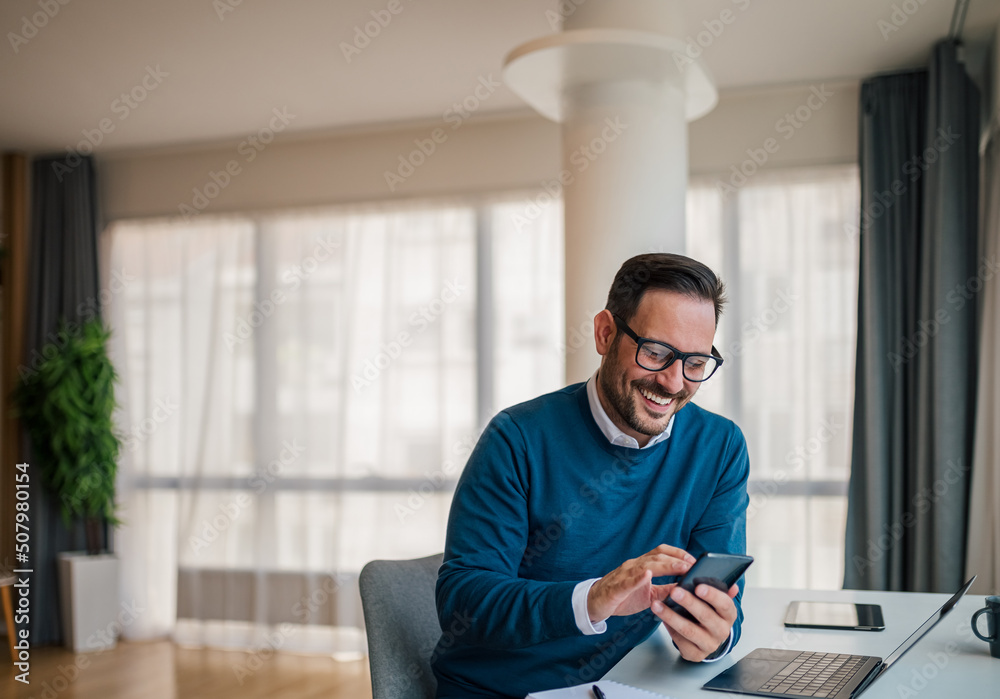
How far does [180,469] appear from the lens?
523 centimetres

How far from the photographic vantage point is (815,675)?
145cm

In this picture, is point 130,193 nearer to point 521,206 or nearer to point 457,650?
point 521,206

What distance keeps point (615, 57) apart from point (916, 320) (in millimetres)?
2059

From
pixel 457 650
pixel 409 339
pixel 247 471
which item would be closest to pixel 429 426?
pixel 409 339

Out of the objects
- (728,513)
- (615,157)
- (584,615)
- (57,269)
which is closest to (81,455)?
(57,269)

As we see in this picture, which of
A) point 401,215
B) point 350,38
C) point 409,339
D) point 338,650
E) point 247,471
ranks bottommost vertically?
point 338,650

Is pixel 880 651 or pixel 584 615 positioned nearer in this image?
pixel 584 615

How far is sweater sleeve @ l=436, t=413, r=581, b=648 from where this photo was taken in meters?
1.46

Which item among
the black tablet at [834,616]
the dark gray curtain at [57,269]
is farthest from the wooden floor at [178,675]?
the black tablet at [834,616]

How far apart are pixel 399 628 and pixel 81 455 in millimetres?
3822

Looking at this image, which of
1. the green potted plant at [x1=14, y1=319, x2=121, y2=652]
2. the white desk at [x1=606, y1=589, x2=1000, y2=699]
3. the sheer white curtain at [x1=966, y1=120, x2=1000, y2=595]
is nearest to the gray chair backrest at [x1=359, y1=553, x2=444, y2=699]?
the white desk at [x1=606, y1=589, x2=1000, y2=699]

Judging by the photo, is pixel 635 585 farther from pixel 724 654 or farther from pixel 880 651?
pixel 880 651

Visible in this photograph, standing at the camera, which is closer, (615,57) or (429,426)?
(615,57)

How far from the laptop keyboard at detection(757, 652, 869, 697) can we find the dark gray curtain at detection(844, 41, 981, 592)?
2.56 metres
